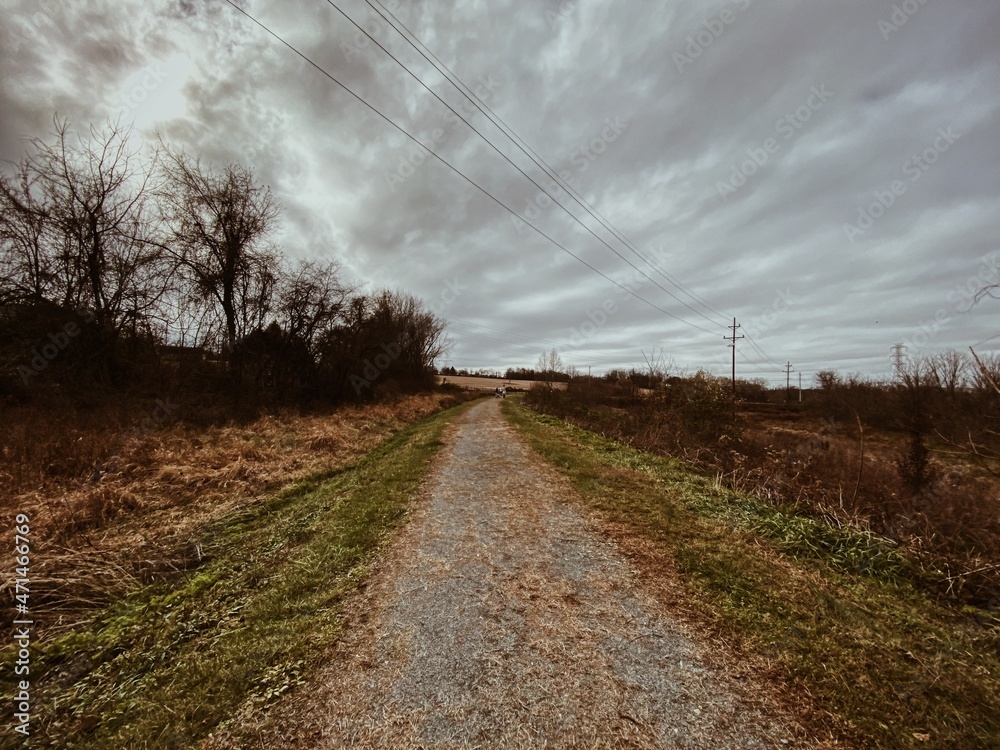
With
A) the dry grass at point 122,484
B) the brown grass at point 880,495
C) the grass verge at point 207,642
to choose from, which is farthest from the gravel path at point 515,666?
the brown grass at point 880,495

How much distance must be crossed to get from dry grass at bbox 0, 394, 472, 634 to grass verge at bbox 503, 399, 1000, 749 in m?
6.54

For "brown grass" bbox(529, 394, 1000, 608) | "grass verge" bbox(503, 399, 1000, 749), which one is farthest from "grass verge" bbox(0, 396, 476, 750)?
"brown grass" bbox(529, 394, 1000, 608)

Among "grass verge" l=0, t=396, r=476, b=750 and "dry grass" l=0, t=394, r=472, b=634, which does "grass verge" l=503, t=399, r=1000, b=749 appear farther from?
"dry grass" l=0, t=394, r=472, b=634

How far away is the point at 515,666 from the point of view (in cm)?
277

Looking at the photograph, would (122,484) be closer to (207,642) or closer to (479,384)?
(207,642)

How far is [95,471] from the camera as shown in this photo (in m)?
7.11

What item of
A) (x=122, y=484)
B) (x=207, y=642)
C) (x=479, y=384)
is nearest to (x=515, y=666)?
(x=207, y=642)

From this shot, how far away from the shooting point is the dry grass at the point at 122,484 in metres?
4.32

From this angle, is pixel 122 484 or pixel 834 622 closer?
pixel 834 622

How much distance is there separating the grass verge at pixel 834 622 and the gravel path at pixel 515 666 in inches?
20.2

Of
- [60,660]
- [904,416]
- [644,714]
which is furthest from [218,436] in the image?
[904,416]

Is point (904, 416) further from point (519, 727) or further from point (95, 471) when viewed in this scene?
point (95, 471)

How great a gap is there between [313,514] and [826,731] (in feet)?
22.5

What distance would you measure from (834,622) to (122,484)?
10852mm
